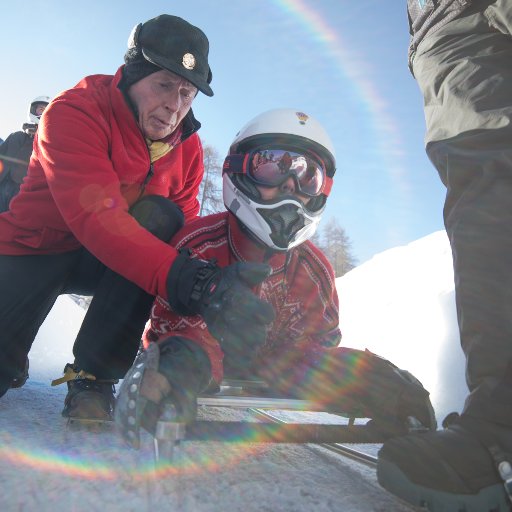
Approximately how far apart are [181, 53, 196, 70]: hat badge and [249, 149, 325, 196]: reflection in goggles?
0.55 meters

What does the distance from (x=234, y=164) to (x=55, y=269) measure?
116cm

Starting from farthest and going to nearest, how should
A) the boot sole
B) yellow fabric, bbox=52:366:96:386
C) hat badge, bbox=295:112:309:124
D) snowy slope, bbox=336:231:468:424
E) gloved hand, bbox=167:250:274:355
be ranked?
snowy slope, bbox=336:231:468:424
hat badge, bbox=295:112:309:124
yellow fabric, bbox=52:366:96:386
gloved hand, bbox=167:250:274:355
the boot sole

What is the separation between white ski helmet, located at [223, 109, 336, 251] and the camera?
221cm

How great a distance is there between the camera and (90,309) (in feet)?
7.67

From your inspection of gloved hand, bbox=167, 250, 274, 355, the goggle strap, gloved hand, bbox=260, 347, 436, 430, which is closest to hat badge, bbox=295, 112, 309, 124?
the goggle strap

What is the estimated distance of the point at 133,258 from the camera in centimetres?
165

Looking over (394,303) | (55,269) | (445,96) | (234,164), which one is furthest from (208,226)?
(394,303)

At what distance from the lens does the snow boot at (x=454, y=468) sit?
1056 mm

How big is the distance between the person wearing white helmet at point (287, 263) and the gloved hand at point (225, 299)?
149 mm

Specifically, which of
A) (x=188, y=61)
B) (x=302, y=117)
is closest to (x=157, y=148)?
(x=188, y=61)

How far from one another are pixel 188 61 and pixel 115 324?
56.5 inches

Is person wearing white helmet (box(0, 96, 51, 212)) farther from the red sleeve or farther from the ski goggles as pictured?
the ski goggles

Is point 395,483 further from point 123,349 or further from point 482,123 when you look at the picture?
point 123,349

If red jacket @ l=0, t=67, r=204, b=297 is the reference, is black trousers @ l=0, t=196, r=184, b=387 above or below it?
below
